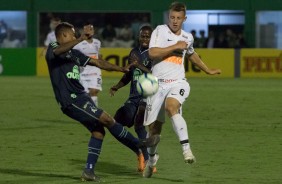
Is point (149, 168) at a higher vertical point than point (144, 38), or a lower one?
lower

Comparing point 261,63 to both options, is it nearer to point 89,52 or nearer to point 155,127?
point 89,52

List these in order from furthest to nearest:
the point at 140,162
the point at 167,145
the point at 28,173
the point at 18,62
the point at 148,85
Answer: the point at 18,62 → the point at 167,145 → the point at 140,162 → the point at 28,173 → the point at 148,85

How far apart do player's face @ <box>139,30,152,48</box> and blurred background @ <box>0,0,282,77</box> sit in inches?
1096

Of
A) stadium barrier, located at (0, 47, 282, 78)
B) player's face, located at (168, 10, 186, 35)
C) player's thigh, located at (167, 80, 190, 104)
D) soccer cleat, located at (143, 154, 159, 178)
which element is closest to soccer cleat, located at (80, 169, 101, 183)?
soccer cleat, located at (143, 154, 159, 178)

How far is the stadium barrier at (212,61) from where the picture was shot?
37.8 m

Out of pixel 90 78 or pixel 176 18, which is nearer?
pixel 176 18

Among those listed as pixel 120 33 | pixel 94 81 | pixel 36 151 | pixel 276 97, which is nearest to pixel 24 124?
pixel 94 81

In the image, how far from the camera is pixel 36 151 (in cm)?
1465

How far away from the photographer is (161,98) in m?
11.9

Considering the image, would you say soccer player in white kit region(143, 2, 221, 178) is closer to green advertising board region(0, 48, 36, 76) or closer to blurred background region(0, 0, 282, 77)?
green advertising board region(0, 48, 36, 76)

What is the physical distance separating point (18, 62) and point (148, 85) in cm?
2886

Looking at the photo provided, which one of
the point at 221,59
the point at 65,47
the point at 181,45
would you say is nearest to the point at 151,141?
the point at 181,45

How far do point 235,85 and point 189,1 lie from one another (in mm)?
12584

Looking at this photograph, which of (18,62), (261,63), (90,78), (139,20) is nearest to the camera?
(90,78)
